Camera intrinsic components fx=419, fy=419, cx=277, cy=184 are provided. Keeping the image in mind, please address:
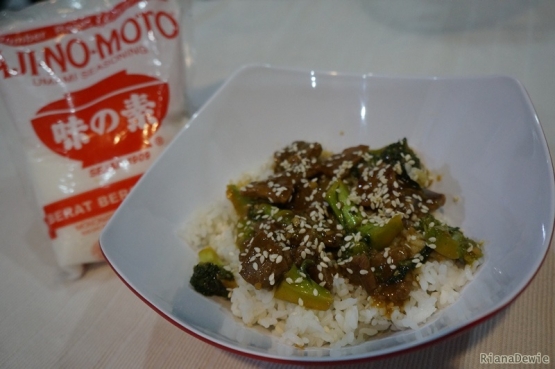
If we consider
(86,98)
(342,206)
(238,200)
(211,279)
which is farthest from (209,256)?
(86,98)

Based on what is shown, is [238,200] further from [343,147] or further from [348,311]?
[348,311]

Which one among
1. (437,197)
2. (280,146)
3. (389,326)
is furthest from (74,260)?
(437,197)

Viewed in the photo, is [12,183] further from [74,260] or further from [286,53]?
[286,53]

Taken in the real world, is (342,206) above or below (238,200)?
above

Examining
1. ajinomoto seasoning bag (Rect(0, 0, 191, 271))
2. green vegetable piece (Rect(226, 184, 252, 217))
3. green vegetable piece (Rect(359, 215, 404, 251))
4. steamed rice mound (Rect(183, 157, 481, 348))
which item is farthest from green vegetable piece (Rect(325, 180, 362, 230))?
ajinomoto seasoning bag (Rect(0, 0, 191, 271))

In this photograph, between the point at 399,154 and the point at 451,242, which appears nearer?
the point at 451,242

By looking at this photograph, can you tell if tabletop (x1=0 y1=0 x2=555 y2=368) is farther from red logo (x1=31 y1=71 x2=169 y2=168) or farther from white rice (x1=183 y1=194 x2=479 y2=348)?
red logo (x1=31 y1=71 x2=169 y2=168)
